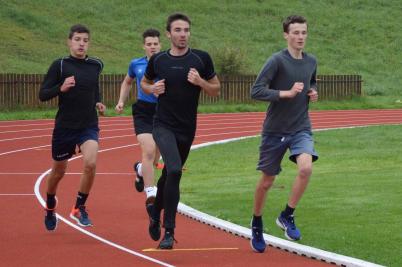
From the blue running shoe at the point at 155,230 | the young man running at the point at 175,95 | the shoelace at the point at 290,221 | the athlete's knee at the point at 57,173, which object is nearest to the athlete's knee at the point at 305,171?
the shoelace at the point at 290,221

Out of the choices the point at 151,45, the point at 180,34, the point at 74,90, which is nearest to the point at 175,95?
the point at 180,34

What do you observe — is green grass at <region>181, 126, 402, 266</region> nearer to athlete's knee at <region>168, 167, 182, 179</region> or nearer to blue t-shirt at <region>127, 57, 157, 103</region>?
athlete's knee at <region>168, 167, 182, 179</region>

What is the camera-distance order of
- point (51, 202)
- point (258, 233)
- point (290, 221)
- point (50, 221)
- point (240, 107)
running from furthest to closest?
point (240, 107) → point (51, 202) → point (50, 221) → point (290, 221) → point (258, 233)

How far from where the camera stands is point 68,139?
10.8 metres

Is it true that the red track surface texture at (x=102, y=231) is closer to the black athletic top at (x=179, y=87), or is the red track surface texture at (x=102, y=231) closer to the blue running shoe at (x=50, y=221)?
the blue running shoe at (x=50, y=221)

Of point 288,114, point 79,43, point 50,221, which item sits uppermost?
point 79,43

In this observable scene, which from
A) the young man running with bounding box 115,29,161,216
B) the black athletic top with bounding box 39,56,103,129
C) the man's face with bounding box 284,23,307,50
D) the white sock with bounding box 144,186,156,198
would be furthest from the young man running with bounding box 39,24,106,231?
the man's face with bounding box 284,23,307,50

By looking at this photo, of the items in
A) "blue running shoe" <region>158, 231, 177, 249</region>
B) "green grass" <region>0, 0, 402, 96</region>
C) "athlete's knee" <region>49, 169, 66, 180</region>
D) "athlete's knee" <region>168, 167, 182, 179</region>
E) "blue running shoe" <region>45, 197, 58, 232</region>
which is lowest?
"blue running shoe" <region>45, 197, 58, 232</region>

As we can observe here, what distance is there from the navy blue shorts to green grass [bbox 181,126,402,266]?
192 cm

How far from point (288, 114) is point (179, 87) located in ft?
3.37

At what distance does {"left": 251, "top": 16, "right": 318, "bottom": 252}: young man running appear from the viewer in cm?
920

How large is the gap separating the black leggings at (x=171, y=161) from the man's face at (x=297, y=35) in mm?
1241

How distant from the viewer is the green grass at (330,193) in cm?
953

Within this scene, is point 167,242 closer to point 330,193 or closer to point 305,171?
point 305,171
